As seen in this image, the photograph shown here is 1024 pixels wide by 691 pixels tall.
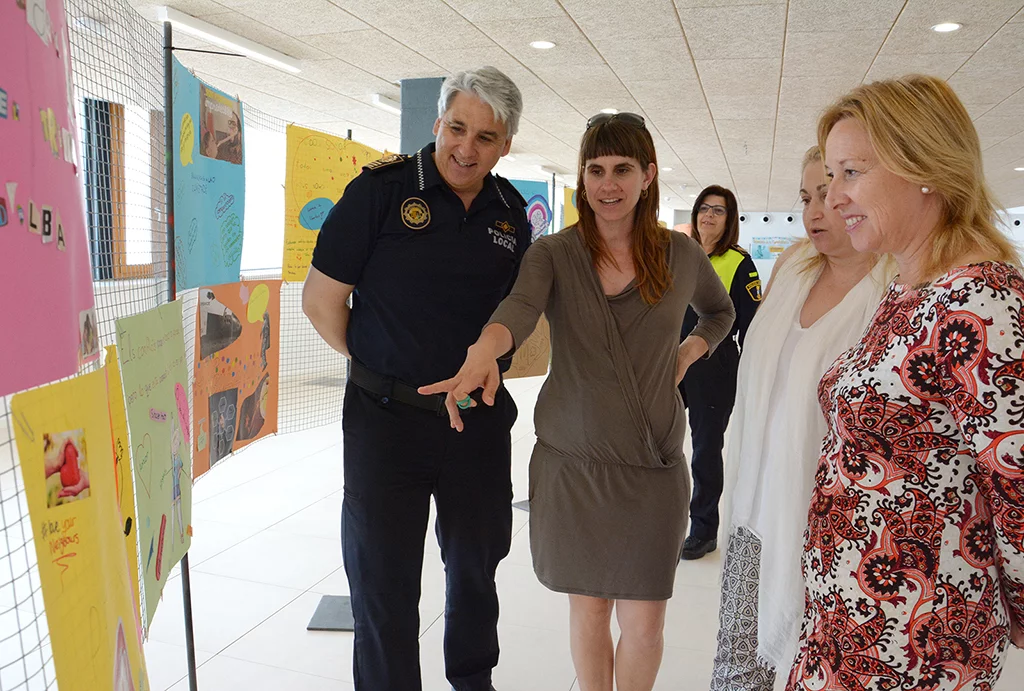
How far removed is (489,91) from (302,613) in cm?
202

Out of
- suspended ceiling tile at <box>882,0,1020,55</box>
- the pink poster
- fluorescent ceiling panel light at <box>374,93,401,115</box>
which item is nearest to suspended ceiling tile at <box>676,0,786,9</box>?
suspended ceiling tile at <box>882,0,1020,55</box>

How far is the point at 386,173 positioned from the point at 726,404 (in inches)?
81.4

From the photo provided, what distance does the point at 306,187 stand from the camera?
2979 millimetres

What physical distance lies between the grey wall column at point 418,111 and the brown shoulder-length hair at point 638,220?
8.64ft

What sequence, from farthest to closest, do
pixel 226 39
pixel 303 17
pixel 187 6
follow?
1. pixel 226 39
2. pixel 303 17
3. pixel 187 6

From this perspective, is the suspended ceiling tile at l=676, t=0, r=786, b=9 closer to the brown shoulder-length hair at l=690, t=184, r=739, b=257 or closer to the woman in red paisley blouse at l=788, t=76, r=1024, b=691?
the brown shoulder-length hair at l=690, t=184, r=739, b=257

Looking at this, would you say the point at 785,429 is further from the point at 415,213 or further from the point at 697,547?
the point at 697,547

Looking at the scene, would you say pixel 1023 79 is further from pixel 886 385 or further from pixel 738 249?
pixel 886 385

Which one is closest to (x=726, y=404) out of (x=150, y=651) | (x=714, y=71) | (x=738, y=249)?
(x=738, y=249)

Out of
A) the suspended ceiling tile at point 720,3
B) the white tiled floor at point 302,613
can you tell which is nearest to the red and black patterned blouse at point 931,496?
the white tiled floor at point 302,613

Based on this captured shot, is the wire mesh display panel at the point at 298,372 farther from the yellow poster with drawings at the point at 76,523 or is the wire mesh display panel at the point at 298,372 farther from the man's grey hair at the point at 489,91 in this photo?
the yellow poster with drawings at the point at 76,523

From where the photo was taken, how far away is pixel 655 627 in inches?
74.4

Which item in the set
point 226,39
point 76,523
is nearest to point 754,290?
point 76,523

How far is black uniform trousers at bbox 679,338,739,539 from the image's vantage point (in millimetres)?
3395
